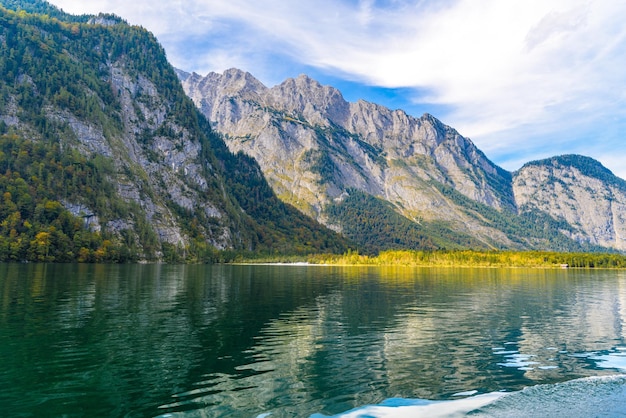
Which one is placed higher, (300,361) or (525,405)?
(525,405)

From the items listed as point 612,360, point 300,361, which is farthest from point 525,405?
point 612,360

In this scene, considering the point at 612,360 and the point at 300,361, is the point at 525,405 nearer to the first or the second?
the point at 300,361

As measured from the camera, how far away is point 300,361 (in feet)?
103

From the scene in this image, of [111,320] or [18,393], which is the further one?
[111,320]

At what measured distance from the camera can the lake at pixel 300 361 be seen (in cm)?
2173

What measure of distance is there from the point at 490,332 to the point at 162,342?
113 ft

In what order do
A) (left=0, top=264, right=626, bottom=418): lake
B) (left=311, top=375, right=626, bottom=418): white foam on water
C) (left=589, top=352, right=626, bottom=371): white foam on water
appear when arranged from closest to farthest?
(left=311, top=375, right=626, bottom=418): white foam on water < (left=0, top=264, right=626, bottom=418): lake < (left=589, top=352, right=626, bottom=371): white foam on water

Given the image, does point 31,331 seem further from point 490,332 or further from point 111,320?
point 490,332

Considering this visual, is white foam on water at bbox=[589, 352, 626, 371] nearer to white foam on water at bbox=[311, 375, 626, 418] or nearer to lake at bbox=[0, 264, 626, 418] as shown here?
lake at bbox=[0, 264, 626, 418]

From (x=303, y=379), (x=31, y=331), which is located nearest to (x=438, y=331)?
(x=303, y=379)

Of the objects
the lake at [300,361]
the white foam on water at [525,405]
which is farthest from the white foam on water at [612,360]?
the white foam on water at [525,405]

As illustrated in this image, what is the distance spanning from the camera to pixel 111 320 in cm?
4612

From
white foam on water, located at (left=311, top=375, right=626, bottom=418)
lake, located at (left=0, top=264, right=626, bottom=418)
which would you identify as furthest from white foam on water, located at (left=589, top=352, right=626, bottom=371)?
white foam on water, located at (left=311, top=375, right=626, bottom=418)

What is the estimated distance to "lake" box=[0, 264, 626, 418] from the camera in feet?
71.3
